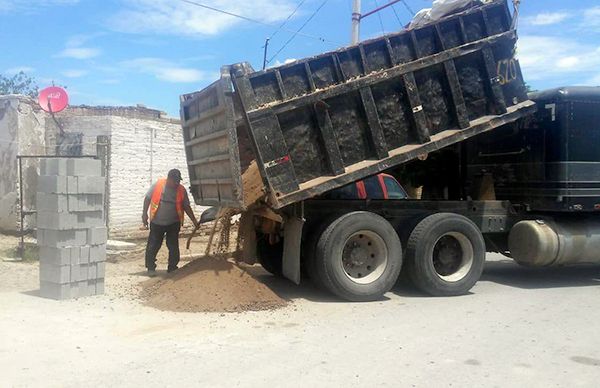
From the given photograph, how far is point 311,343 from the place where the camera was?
5566 mm

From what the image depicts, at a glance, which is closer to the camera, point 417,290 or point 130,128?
point 417,290

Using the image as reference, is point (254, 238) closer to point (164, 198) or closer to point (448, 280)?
point (164, 198)

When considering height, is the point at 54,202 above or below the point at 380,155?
below

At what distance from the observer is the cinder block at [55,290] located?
702 cm

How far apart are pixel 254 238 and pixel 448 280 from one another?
273 centimetres

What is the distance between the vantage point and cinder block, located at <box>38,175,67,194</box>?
7074 millimetres

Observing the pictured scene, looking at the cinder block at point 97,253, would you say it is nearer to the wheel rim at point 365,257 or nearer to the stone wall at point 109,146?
the wheel rim at point 365,257

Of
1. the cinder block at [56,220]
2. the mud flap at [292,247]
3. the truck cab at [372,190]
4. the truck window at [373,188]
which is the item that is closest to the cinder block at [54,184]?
the cinder block at [56,220]

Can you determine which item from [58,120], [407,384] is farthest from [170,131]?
[407,384]

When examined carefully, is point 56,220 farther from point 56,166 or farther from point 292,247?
point 292,247

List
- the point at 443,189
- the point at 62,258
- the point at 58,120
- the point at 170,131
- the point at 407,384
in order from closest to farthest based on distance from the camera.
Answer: the point at 407,384, the point at 62,258, the point at 443,189, the point at 58,120, the point at 170,131

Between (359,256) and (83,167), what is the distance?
145 inches

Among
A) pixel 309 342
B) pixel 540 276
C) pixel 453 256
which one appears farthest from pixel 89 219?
pixel 540 276

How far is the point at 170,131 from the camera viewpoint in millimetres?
14516
